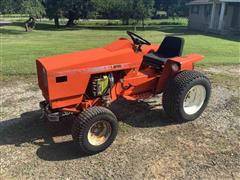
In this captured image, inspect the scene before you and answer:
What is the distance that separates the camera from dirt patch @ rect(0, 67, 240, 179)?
4.04m

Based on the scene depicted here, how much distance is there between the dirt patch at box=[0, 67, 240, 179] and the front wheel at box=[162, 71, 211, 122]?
19 centimetres

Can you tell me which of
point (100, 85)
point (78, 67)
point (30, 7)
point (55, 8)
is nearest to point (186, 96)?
point (100, 85)

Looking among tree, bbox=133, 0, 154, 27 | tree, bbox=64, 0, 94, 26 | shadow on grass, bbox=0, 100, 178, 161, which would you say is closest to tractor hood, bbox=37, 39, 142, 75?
shadow on grass, bbox=0, 100, 178, 161

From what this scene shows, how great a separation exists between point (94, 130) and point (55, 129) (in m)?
1.01

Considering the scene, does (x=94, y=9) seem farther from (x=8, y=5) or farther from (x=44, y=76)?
(x=44, y=76)

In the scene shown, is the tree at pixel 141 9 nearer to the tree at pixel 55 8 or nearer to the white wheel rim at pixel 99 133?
the tree at pixel 55 8

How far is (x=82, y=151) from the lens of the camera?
4359mm

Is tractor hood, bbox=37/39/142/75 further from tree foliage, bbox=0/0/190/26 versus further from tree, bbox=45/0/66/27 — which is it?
tree, bbox=45/0/66/27

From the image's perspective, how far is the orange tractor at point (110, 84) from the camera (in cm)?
437

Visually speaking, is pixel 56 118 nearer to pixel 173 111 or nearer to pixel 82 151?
pixel 82 151

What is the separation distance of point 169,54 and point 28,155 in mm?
3034

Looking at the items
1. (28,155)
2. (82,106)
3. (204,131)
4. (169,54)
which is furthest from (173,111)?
(28,155)

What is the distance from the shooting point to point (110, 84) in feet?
16.0

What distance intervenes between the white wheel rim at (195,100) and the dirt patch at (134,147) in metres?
0.22
